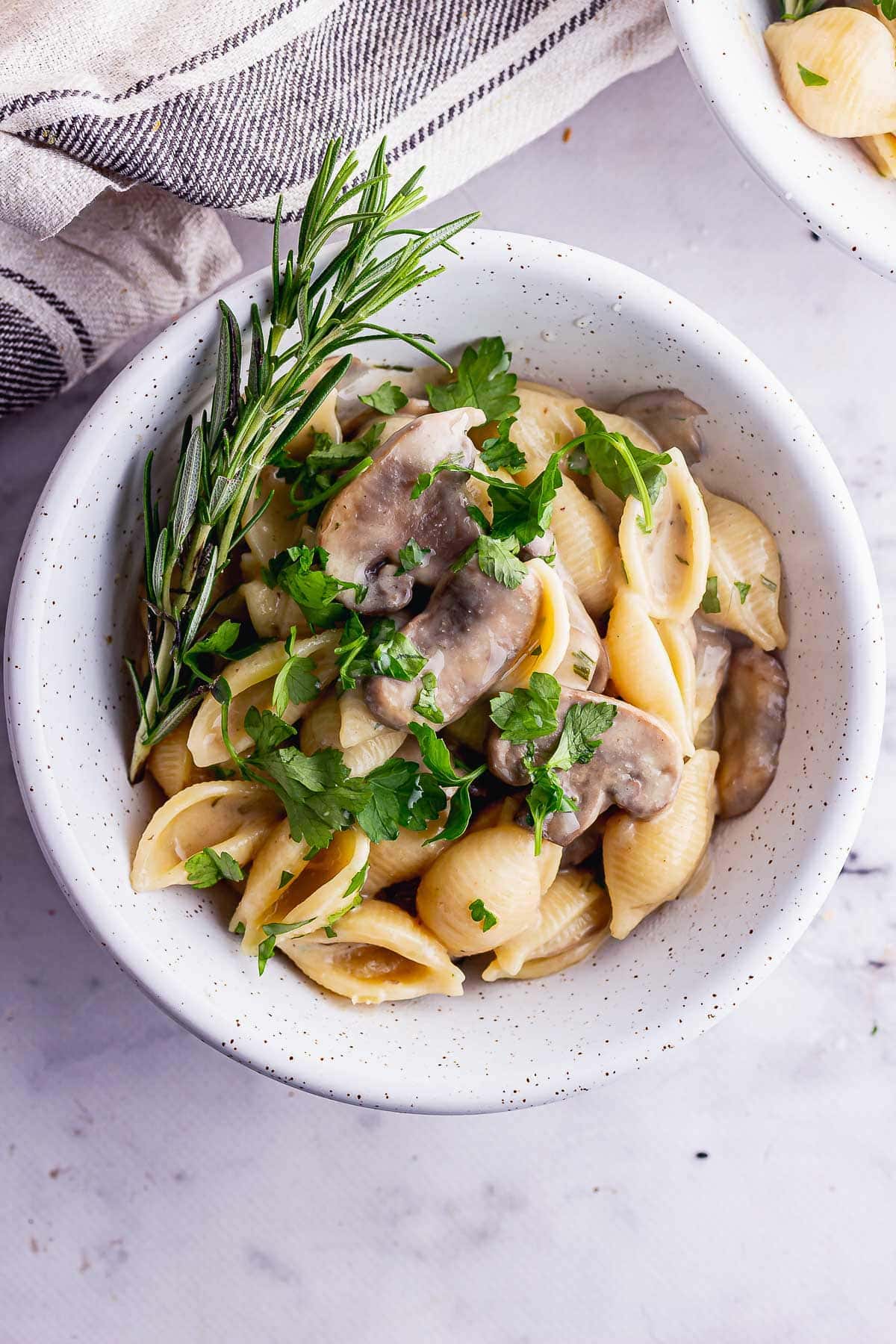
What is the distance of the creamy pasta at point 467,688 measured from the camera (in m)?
1.02

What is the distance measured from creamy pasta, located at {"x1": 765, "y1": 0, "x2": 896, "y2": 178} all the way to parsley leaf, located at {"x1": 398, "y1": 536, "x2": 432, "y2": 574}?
0.63m

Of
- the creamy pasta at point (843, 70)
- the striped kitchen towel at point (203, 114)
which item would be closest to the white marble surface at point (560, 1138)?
the striped kitchen towel at point (203, 114)

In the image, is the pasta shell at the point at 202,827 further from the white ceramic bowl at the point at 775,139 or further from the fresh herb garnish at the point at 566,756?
the white ceramic bowl at the point at 775,139

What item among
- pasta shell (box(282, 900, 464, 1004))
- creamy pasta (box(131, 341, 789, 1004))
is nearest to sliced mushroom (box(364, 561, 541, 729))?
creamy pasta (box(131, 341, 789, 1004))

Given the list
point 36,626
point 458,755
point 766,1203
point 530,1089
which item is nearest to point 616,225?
point 458,755

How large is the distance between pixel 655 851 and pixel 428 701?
274 millimetres

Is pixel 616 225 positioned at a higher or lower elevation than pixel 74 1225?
higher

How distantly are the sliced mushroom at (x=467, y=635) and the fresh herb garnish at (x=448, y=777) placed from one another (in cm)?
3

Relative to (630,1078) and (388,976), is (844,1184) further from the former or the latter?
(388,976)

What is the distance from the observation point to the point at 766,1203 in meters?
1.43

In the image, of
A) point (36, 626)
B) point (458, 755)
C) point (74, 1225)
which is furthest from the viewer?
point (74, 1225)

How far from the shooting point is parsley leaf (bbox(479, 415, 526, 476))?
1074 millimetres

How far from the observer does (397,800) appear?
40.1 inches

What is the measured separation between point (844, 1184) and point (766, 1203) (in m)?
0.10
